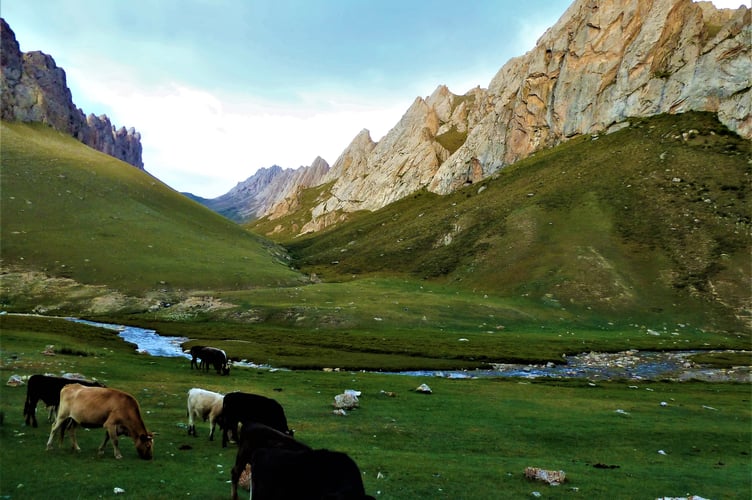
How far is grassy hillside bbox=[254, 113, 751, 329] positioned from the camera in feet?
353

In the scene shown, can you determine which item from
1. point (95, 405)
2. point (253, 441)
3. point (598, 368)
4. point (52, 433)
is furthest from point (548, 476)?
point (598, 368)

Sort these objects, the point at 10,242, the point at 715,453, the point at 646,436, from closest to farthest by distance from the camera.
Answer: the point at 715,453
the point at 646,436
the point at 10,242

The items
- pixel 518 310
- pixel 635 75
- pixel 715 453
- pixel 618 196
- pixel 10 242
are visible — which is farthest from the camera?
pixel 635 75

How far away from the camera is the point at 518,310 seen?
100m

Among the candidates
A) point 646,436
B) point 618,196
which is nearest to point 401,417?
point 646,436

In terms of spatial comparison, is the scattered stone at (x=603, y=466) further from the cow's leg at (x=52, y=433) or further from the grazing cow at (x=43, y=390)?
the cow's leg at (x=52, y=433)

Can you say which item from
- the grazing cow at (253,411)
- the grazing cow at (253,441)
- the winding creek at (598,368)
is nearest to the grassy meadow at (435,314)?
the grazing cow at (253,411)

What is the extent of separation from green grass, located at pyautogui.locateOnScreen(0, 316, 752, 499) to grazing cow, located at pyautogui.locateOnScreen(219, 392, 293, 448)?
Answer: 1.48m

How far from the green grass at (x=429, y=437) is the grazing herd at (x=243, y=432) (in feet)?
2.94

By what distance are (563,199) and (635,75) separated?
72.9 meters

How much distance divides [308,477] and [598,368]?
57413 millimetres

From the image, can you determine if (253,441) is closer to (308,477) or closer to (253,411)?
(308,477)

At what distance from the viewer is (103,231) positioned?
13125 centimetres

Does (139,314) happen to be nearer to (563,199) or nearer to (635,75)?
(563,199)
